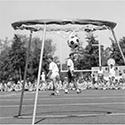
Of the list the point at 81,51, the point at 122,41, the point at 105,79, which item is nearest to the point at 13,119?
the point at 105,79

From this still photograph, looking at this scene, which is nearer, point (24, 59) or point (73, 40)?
point (73, 40)

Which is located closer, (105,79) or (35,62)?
(105,79)

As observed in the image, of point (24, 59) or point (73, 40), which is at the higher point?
point (24, 59)

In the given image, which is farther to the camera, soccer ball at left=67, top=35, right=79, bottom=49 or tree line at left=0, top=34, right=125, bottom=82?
tree line at left=0, top=34, right=125, bottom=82

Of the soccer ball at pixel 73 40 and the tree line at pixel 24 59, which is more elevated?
the tree line at pixel 24 59

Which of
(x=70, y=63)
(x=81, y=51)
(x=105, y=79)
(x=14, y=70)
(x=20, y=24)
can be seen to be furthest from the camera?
(x=81, y=51)

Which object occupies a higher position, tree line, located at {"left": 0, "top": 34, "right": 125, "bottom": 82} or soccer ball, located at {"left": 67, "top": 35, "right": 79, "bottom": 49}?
tree line, located at {"left": 0, "top": 34, "right": 125, "bottom": 82}

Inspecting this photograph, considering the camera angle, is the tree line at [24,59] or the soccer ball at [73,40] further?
the tree line at [24,59]

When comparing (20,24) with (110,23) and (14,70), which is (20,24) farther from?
(14,70)

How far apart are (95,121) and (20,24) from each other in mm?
2762

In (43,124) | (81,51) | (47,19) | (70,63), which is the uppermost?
(81,51)

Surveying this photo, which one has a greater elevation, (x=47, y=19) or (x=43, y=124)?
(x=47, y=19)

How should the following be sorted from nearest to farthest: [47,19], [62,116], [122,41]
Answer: [47,19], [62,116], [122,41]

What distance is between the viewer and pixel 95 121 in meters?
9.70
